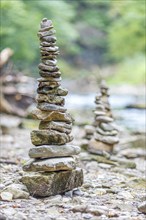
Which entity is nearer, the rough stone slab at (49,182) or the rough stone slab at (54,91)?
the rough stone slab at (49,182)

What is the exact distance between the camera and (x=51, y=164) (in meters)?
4.82

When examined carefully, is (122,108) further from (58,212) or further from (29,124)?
(58,212)

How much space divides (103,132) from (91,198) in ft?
10.1

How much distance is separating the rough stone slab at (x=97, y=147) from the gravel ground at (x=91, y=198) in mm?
333

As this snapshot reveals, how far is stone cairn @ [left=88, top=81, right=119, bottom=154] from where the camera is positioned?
7.98 metres

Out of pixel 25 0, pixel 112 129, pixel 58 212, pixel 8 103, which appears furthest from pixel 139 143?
pixel 25 0

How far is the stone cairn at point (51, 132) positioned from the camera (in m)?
4.93

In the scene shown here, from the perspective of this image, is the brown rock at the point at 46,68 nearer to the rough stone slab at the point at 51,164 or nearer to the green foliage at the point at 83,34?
the rough stone slab at the point at 51,164

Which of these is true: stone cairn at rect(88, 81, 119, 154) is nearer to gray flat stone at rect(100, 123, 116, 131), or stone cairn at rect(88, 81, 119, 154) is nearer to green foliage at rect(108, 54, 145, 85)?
gray flat stone at rect(100, 123, 116, 131)

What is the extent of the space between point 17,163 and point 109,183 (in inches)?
65.0

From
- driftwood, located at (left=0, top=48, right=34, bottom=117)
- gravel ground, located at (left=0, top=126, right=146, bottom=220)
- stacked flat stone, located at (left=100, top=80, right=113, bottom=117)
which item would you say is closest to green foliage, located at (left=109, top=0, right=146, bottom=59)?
driftwood, located at (left=0, top=48, right=34, bottom=117)

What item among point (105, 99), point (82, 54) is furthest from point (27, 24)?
point (82, 54)

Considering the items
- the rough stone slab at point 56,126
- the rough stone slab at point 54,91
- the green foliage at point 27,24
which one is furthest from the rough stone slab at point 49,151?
the green foliage at point 27,24

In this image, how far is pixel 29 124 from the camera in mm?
12875
